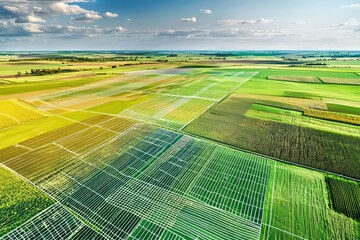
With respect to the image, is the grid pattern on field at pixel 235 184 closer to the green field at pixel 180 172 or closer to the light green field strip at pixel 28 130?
the green field at pixel 180 172

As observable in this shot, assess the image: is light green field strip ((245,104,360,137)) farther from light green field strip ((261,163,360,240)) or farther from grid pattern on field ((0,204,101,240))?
grid pattern on field ((0,204,101,240))

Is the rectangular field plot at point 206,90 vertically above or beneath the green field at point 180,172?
above

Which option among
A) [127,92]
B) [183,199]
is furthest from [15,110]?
[183,199]

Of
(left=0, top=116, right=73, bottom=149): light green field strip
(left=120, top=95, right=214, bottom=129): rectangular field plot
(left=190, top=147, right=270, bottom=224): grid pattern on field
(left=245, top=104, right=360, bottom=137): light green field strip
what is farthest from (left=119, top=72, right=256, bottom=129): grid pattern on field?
(left=190, top=147, right=270, bottom=224): grid pattern on field

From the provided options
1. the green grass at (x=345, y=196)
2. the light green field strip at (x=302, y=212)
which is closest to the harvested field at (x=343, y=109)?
the light green field strip at (x=302, y=212)

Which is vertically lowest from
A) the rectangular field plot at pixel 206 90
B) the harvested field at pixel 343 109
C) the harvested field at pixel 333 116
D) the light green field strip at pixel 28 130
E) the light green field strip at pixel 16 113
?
the light green field strip at pixel 28 130

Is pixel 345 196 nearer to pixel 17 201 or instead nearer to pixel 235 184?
pixel 235 184
